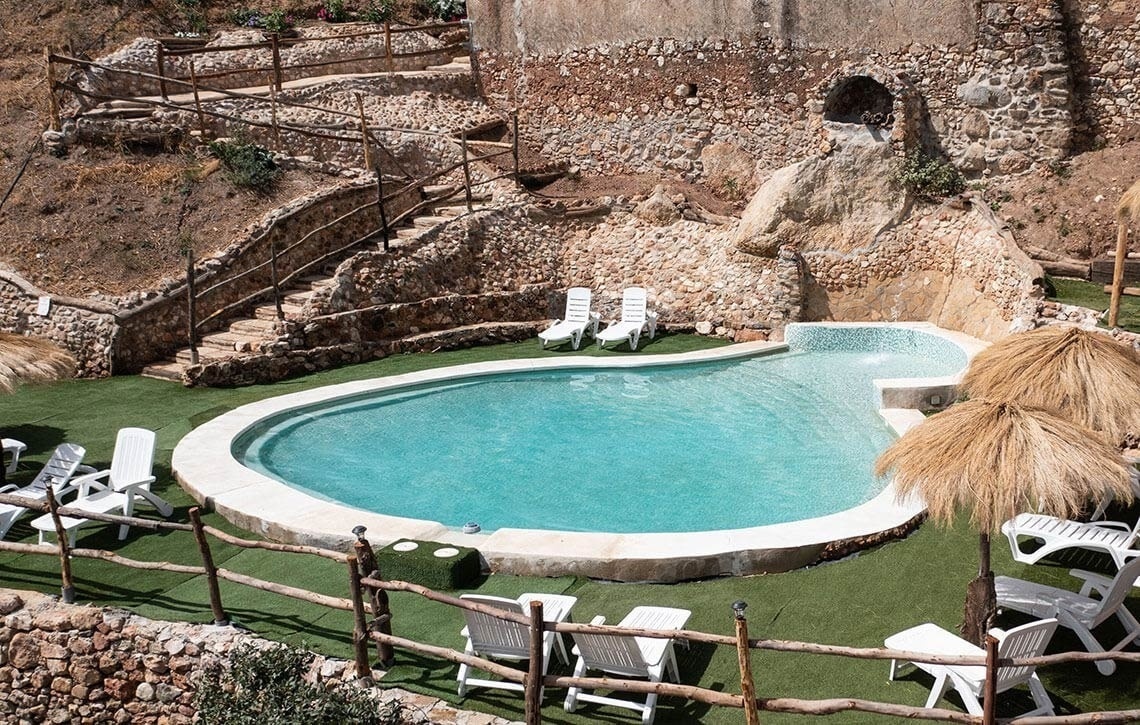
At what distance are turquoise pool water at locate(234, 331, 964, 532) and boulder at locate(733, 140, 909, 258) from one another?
196 cm

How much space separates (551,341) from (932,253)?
6603mm

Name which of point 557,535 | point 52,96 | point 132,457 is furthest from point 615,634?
point 52,96

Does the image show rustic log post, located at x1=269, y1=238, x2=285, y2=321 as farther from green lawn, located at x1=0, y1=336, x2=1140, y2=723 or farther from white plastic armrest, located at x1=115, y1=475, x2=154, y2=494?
white plastic armrest, located at x1=115, y1=475, x2=154, y2=494

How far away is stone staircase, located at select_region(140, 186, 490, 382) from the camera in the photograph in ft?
52.3

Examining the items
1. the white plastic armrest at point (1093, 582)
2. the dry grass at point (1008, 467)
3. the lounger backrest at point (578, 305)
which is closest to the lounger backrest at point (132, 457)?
the dry grass at point (1008, 467)

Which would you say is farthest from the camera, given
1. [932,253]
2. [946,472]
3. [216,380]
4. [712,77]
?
[712,77]

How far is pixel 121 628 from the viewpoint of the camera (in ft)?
27.7

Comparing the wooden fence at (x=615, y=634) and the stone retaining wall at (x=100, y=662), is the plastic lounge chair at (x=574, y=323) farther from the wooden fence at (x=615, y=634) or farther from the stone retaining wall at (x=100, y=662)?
the stone retaining wall at (x=100, y=662)

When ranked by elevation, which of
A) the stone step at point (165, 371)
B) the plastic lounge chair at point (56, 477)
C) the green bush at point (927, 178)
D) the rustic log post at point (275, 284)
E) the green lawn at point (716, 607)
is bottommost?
the green lawn at point (716, 607)

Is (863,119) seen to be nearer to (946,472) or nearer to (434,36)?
(434,36)

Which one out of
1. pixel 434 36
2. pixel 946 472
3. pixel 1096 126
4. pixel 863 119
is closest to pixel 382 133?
pixel 434 36

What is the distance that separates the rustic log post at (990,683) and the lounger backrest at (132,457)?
26.3ft

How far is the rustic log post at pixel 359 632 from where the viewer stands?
7.28 m

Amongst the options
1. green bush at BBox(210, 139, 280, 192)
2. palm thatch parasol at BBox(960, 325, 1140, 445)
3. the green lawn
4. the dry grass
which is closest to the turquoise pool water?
the green lawn
